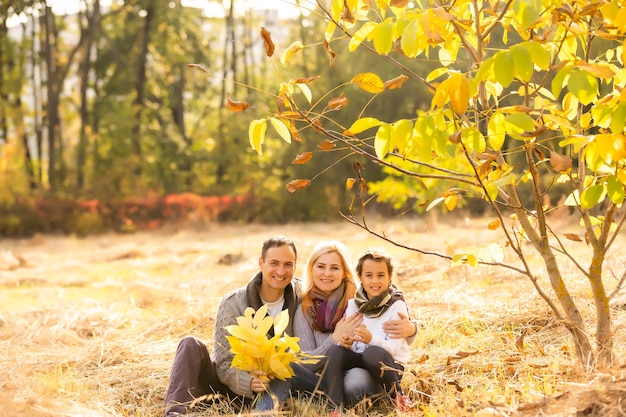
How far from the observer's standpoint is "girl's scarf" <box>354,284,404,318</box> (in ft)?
13.0

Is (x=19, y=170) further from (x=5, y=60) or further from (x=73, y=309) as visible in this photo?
(x=73, y=309)

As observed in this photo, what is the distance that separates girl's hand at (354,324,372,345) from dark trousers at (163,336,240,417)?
82cm

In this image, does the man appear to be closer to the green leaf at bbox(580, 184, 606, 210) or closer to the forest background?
the green leaf at bbox(580, 184, 606, 210)

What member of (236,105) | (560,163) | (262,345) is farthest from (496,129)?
(262,345)

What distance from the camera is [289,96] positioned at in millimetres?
2867

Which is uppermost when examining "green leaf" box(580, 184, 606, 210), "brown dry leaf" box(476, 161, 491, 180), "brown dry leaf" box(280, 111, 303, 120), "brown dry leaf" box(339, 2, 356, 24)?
"brown dry leaf" box(339, 2, 356, 24)

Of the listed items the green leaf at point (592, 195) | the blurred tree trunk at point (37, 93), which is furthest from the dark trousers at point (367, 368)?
the blurred tree trunk at point (37, 93)

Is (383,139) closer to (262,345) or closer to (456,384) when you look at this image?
(262,345)

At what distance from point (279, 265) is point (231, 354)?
567mm

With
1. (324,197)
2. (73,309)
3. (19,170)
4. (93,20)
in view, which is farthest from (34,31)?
(73,309)

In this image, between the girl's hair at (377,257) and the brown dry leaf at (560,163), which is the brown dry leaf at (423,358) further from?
the brown dry leaf at (560,163)

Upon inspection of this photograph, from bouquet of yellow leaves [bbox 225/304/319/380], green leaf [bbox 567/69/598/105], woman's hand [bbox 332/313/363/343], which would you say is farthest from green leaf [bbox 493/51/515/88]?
woman's hand [bbox 332/313/363/343]

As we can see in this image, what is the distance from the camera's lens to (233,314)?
418 cm

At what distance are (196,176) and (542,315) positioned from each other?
70.4 ft
